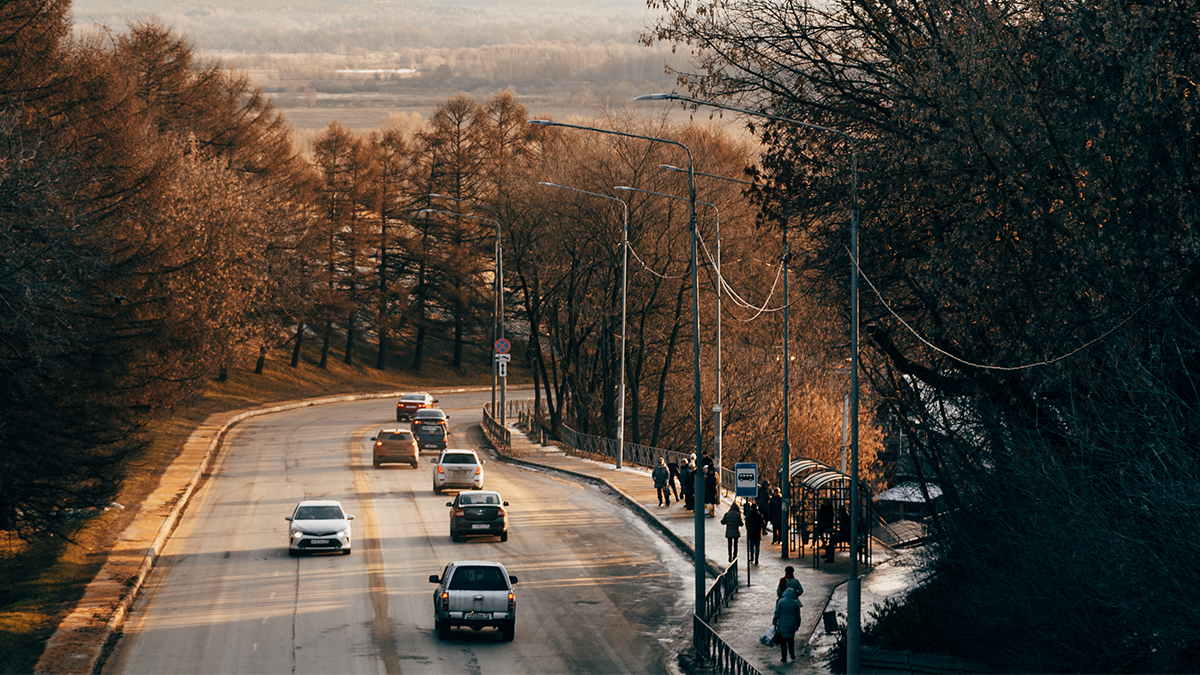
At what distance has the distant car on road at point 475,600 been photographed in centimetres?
2177

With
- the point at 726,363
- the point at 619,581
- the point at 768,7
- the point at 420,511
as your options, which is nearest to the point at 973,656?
the point at 619,581

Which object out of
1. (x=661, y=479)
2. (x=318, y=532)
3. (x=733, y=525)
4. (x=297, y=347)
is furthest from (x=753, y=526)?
(x=297, y=347)

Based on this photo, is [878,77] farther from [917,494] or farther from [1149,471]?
[917,494]

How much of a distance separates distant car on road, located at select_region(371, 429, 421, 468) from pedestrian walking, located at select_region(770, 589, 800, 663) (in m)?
29.1

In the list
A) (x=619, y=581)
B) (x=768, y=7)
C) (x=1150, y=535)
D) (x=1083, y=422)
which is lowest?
(x=619, y=581)

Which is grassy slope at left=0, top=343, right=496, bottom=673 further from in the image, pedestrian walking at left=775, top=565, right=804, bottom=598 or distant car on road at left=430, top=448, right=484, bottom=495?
pedestrian walking at left=775, top=565, right=804, bottom=598

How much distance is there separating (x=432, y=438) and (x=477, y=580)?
31267 millimetres

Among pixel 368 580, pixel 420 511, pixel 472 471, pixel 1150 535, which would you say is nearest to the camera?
pixel 1150 535

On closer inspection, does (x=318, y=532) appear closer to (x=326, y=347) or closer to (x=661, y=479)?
(x=661, y=479)

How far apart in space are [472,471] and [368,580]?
44.0ft

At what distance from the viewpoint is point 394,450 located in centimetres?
4750

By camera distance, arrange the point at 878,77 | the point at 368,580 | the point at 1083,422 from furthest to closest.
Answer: the point at 368,580 → the point at 878,77 → the point at 1083,422

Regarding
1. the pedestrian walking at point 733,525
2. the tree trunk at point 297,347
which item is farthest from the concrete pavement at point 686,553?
the tree trunk at point 297,347

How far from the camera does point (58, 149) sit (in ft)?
92.0
